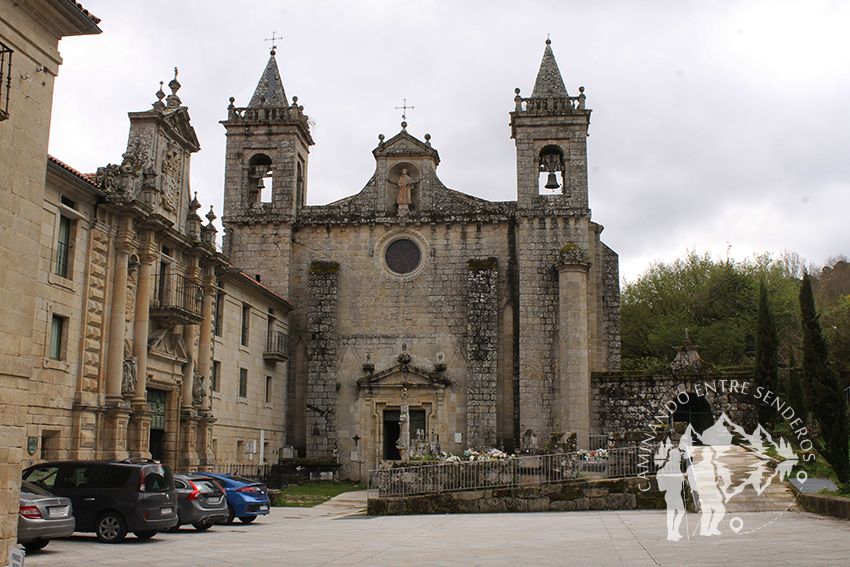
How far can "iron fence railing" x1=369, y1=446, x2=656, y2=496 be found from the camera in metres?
20.2

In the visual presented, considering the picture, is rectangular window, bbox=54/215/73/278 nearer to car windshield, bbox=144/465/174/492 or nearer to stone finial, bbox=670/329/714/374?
car windshield, bbox=144/465/174/492

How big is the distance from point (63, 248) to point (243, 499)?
23.1 feet

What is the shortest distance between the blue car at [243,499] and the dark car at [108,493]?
12.8 ft

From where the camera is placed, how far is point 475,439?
31.0 meters

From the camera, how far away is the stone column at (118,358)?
19125 mm

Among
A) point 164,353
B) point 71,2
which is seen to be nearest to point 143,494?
point 71,2

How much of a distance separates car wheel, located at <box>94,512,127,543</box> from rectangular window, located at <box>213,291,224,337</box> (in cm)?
1325

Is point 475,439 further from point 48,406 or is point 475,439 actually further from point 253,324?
point 48,406

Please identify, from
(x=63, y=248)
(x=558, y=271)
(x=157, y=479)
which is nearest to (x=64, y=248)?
(x=63, y=248)

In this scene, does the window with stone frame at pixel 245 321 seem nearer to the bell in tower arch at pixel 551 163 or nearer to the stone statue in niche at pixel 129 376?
the stone statue in niche at pixel 129 376

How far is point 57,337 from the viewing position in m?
18.0

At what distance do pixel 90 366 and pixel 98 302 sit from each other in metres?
1.57

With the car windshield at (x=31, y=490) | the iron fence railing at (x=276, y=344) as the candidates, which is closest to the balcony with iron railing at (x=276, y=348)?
the iron fence railing at (x=276, y=344)

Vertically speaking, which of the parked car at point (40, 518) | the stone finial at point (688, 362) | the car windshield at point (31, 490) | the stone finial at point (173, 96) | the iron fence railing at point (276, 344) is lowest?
the parked car at point (40, 518)
